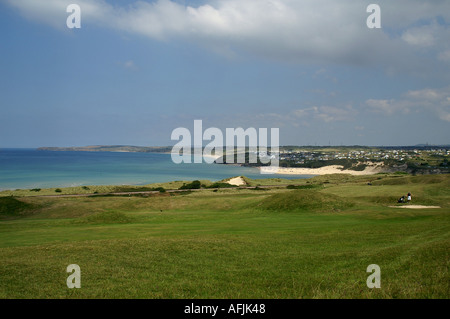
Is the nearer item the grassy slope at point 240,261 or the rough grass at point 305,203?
the grassy slope at point 240,261

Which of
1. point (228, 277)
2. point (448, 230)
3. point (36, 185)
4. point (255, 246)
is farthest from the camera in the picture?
point (36, 185)

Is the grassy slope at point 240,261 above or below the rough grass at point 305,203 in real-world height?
above

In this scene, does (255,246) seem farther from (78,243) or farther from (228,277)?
(78,243)

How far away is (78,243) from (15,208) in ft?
92.2

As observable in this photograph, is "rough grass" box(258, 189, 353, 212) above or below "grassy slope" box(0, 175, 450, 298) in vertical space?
below

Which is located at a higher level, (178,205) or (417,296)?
(417,296)

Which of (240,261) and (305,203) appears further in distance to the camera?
(305,203)

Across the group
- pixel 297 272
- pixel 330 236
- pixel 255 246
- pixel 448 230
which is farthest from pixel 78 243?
pixel 448 230

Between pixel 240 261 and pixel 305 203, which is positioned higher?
pixel 240 261

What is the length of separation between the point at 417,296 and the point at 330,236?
1125 cm

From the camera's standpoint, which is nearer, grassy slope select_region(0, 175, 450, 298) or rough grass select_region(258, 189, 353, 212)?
grassy slope select_region(0, 175, 450, 298)

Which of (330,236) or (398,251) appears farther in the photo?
(330,236)
